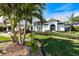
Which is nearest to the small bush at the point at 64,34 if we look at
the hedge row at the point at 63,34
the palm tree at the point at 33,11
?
the hedge row at the point at 63,34

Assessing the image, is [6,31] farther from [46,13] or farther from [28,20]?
[46,13]

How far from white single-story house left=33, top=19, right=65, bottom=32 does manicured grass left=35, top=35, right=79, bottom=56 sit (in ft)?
0.40

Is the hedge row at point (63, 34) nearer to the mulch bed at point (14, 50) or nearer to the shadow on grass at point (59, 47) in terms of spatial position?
the shadow on grass at point (59, 47)

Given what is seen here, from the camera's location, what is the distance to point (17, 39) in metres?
3.90

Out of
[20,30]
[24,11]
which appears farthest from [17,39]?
[24,11]

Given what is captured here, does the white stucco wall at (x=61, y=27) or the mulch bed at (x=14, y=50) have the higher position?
the white stucco wall at (x=61, y=27)

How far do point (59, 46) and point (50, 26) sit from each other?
1.07 ft

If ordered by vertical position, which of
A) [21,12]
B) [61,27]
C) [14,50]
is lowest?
[14,50]

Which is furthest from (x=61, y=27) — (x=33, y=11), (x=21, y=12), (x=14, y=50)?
(x=14, y=50)

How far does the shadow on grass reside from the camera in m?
3.73

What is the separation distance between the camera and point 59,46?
12.4 ft

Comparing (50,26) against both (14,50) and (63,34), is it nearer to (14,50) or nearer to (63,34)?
(63,34)

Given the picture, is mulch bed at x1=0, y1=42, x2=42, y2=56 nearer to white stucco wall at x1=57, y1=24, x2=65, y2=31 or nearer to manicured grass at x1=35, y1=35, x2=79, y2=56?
manicured grass at x1=35, y1=35, x2=79, y2=56

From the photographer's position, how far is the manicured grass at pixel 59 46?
373 centimetres
